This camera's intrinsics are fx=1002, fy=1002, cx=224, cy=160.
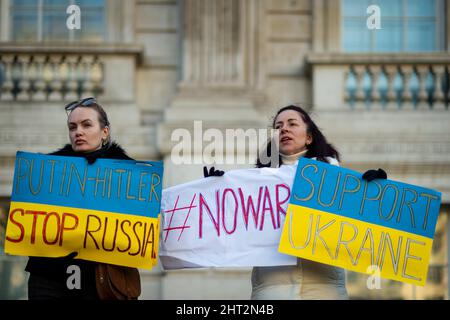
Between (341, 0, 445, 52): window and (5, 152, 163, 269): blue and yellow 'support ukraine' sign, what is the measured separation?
5303 millimetres

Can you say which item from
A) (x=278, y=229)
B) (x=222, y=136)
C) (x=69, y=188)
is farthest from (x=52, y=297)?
(x=222, y=136)

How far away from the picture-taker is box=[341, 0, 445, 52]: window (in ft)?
35.3

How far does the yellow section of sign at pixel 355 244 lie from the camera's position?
5.81 meters

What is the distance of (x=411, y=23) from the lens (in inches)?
425

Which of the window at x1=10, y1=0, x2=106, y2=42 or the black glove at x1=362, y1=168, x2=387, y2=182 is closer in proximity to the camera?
the black glove at x1=362, y1=168, x2=387, y2=182

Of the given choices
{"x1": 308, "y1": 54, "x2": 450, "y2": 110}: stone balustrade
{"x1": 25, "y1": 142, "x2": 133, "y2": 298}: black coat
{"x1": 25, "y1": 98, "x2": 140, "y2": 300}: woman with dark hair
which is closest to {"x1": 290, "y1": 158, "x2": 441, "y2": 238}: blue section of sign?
{"x1": 25, "y1": 98, "x2": 140, "y2": 300}: woman with dark hair

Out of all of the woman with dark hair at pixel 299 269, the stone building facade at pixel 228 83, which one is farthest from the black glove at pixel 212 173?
the stone building facade at pixel 228 83

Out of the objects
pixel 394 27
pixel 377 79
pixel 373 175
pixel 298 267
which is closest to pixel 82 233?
pixel 298 267

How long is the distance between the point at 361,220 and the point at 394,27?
524 cm

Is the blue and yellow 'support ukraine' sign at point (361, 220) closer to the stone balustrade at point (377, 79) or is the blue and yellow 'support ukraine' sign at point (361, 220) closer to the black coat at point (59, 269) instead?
the black coat at point (59, 269)

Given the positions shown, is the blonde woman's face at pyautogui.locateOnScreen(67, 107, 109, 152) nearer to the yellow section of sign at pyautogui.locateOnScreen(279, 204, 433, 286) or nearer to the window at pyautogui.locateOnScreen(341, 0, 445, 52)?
the yellow section of sign at pyautogui.locateOnScreen(279, 204, 433, 286)

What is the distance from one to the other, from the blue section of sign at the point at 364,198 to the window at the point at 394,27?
16.1 ft
